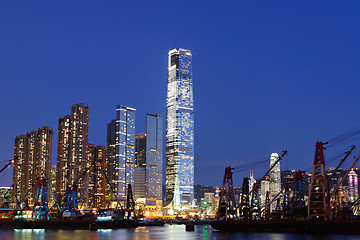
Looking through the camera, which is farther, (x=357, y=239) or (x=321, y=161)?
(x=321, y=161)

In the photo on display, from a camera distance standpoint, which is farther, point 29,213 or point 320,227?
point 29,213

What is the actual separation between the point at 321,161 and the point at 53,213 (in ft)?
391

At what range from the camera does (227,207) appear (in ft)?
422

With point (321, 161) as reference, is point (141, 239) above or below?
below

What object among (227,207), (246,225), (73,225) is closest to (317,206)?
(246,225)

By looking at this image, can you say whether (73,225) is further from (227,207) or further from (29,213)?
(227,207)

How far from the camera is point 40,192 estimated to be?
6447 inches

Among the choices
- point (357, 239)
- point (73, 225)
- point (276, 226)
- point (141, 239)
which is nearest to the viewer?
point (357, 239)

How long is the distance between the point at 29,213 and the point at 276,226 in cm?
10346

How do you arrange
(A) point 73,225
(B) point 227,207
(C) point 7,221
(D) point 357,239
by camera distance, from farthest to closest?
(C) point 7,221, (A) point 73,225, (B) point 227,207, (D) point 357,239

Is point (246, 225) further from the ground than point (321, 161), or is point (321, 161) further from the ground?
point (321, 161)

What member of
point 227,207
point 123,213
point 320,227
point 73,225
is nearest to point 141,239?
point 320,227

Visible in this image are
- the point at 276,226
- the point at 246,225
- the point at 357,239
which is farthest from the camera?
the point at 246,225

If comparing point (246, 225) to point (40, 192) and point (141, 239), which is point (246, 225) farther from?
point (40, 192)
